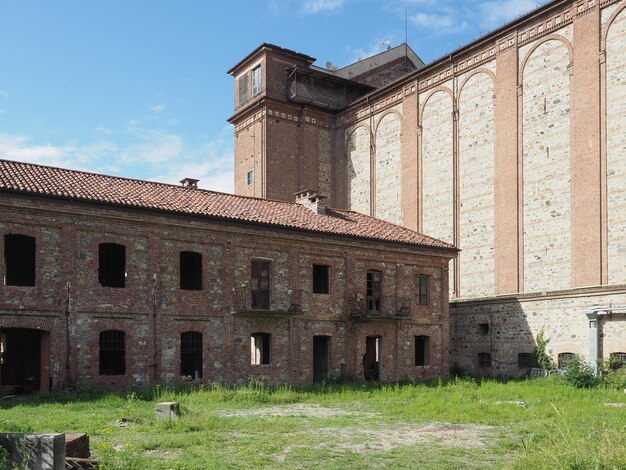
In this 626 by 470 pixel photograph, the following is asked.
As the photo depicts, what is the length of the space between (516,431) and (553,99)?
1834 cm

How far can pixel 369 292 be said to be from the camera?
26.7 m

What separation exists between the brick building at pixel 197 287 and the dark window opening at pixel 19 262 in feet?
0.16

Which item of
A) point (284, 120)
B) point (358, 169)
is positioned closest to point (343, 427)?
point (358, 169)

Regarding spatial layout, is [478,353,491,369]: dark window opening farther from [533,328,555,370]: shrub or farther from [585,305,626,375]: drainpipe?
[585,305,626,375]: drainpipe

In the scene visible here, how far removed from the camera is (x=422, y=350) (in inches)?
1116

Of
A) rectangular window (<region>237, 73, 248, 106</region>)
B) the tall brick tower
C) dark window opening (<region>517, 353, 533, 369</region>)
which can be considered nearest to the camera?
dark window opening (<region>517, 353, 533, 369</region>)

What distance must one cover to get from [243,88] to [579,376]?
90.7ft

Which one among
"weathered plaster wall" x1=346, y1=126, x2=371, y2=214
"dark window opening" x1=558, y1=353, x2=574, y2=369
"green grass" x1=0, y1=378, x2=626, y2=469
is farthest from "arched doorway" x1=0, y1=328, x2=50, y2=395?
"weathered plaster wall" x1=346, y1=126, x2=371, y2=214

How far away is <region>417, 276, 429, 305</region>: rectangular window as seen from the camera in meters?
28.1

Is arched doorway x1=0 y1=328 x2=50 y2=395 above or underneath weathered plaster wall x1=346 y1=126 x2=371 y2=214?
underneath

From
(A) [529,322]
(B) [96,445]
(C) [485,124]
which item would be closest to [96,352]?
(B) [96,445]

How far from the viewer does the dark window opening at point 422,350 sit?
28.0m

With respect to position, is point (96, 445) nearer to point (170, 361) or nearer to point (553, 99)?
point (170, 361)

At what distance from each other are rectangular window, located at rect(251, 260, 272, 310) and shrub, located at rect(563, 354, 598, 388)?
1091cm
